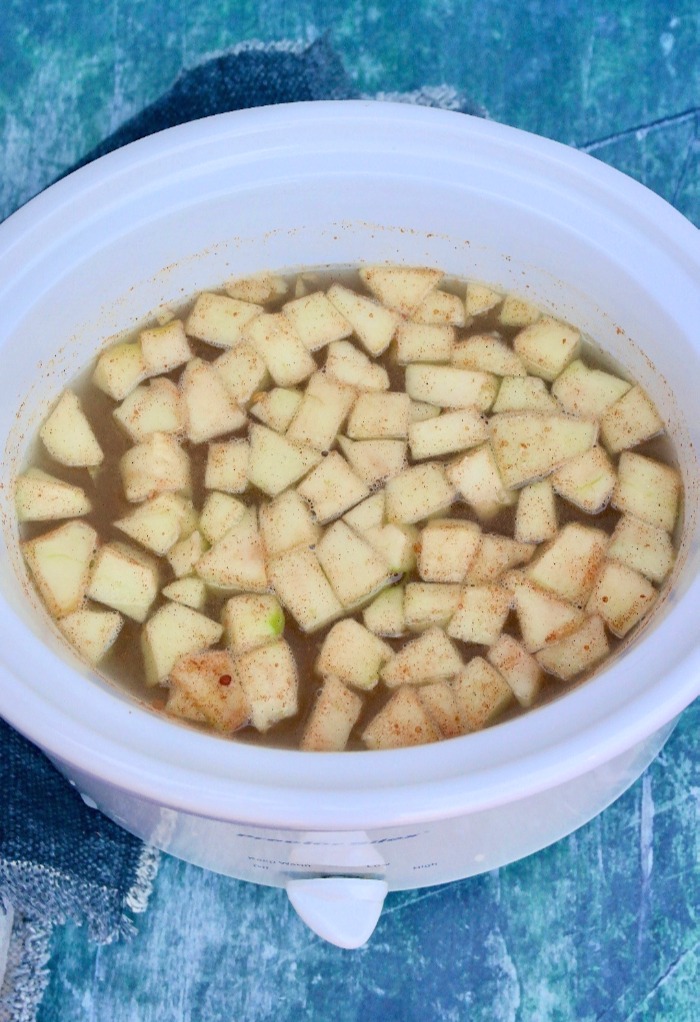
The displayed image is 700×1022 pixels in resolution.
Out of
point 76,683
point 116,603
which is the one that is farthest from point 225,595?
point 76,683

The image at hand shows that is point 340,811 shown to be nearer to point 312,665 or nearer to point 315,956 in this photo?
point 312,665

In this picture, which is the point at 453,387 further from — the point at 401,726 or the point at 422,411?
the point at 401,726

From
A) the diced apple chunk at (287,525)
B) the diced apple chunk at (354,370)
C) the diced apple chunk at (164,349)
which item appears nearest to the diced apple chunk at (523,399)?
the diced apple chunk at (354,370)

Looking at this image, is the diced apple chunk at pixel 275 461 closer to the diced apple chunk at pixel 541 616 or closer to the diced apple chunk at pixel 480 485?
the diced apple chunk at pixel 480 485

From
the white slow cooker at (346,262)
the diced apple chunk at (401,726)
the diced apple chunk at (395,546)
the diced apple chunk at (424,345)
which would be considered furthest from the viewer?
the diced apple chunk at (424,345)

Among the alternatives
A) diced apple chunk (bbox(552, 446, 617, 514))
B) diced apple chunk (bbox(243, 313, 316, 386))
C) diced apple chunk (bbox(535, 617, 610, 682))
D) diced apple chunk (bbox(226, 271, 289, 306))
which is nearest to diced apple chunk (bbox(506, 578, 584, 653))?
diced apple chunk (bbox(535, 617, 610, 682))

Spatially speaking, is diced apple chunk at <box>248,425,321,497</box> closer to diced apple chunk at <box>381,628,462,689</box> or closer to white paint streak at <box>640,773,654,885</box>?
diced apple chunk at <box>381,628,462,689</box>
